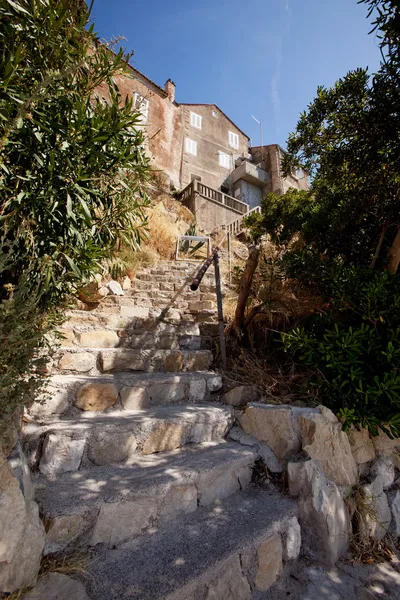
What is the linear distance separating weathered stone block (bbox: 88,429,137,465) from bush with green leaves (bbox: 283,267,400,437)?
1480 mm

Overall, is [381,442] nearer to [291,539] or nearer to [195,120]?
[291,539]

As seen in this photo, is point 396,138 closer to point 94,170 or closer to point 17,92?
point 94,170

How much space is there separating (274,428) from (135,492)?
3.75 ft

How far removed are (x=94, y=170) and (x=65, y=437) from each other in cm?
166

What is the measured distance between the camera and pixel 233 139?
2184cm

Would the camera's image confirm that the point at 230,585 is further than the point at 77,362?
No

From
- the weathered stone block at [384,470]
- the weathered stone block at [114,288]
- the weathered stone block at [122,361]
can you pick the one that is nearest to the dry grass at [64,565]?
the weathered stone block at [122,361]

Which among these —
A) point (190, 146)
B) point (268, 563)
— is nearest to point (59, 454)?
point (268, 563)

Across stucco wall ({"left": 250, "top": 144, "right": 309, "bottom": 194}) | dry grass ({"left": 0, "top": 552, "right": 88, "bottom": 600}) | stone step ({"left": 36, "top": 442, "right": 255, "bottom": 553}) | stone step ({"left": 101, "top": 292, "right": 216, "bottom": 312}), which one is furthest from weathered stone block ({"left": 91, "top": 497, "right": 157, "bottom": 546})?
stucco wall ({"left": 250, "top": 144, "right": 309, "bottom": 194})

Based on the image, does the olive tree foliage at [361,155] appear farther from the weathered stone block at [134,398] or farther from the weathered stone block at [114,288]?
the weathered stone block at [114,288]

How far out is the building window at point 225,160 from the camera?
2041 cm

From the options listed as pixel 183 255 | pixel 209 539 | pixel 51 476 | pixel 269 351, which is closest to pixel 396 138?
pixel 269 351

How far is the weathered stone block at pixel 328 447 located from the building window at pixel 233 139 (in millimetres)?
23574

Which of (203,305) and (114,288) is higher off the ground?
(114,288)
